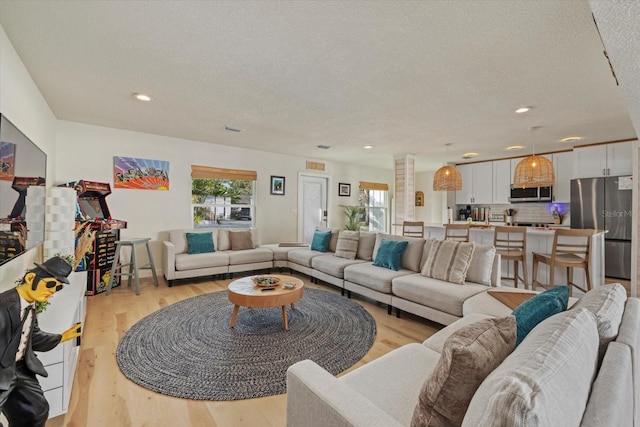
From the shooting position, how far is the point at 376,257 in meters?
3.80

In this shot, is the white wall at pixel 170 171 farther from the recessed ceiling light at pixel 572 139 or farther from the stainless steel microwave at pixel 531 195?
the recessed ceiling light at pixel 572 139

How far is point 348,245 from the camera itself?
14.2 ft

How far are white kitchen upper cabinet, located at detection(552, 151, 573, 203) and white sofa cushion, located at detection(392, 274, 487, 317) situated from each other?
4564 millimetres

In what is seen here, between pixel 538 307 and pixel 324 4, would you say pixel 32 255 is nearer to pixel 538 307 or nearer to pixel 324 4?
pixel 324 4

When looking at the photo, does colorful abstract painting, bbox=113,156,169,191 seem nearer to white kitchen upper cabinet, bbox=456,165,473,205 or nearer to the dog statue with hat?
the dog statue with hat

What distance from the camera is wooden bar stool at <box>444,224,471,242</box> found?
4425mm

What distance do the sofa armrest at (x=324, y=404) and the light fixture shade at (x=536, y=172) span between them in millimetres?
4289

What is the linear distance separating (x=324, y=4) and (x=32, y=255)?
336 centimetres

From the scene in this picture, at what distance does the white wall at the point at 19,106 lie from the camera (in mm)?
1986

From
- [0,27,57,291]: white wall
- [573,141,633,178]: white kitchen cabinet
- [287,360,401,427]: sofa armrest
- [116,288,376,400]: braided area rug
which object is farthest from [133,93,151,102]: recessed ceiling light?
[573,141,633,178]: white kitchen cabinet

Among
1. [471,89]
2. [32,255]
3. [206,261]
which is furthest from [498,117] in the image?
[32,255]

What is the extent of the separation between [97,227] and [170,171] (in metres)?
1.51

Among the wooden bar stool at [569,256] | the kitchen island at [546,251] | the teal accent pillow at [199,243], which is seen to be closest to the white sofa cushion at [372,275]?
the wooden bar stool at [569,256]

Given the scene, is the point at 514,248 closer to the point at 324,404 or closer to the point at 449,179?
the point at 449,179
